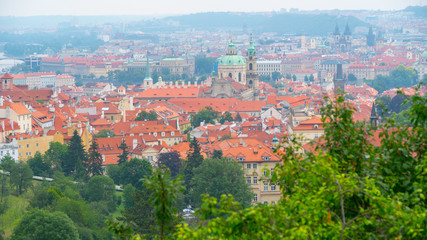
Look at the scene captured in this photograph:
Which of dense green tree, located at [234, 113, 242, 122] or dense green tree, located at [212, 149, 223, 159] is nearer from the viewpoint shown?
dense green tree, located at [212, 149, 223, 159]

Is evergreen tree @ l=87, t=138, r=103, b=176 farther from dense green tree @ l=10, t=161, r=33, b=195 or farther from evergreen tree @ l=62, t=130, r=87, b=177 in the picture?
dense green tree @ l=10, t=161, r=33, b=195

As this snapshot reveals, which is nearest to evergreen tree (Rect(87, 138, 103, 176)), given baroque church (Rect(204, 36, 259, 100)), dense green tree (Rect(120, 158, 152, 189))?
dense green tree (Rect(120, 158, 152, 189))

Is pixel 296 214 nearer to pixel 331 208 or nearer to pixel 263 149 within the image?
pixel 331 208

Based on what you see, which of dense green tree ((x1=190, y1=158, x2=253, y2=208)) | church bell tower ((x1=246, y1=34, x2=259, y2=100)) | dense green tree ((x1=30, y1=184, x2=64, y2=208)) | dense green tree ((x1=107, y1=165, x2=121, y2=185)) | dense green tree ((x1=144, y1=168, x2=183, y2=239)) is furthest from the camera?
church bell tower ((x1=246, y1=34, x2=259, y2=100))

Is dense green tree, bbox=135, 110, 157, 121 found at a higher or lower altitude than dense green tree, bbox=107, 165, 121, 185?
lower

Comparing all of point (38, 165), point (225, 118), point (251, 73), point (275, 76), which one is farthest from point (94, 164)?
point (275, 76)

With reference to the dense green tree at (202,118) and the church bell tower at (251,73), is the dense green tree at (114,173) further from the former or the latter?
the church bell tower at (251,73)

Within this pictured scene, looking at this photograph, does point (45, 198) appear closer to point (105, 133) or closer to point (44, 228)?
point (44, 228)

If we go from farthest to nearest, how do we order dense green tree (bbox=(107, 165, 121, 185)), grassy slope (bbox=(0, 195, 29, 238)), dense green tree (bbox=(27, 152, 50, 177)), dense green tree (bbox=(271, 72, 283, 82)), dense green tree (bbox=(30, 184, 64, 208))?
dense green tree (bbox=(271, 72, 283, 82)) → dense green tree (bbox=(27, 152, 50, 177)) → dense green tree (bbox=(107, 165, 121, 185)) → dense green tree (bbox=(30, 184, 64, 208)) → grassy slope (bbox=(0, 195, 29, 238))
